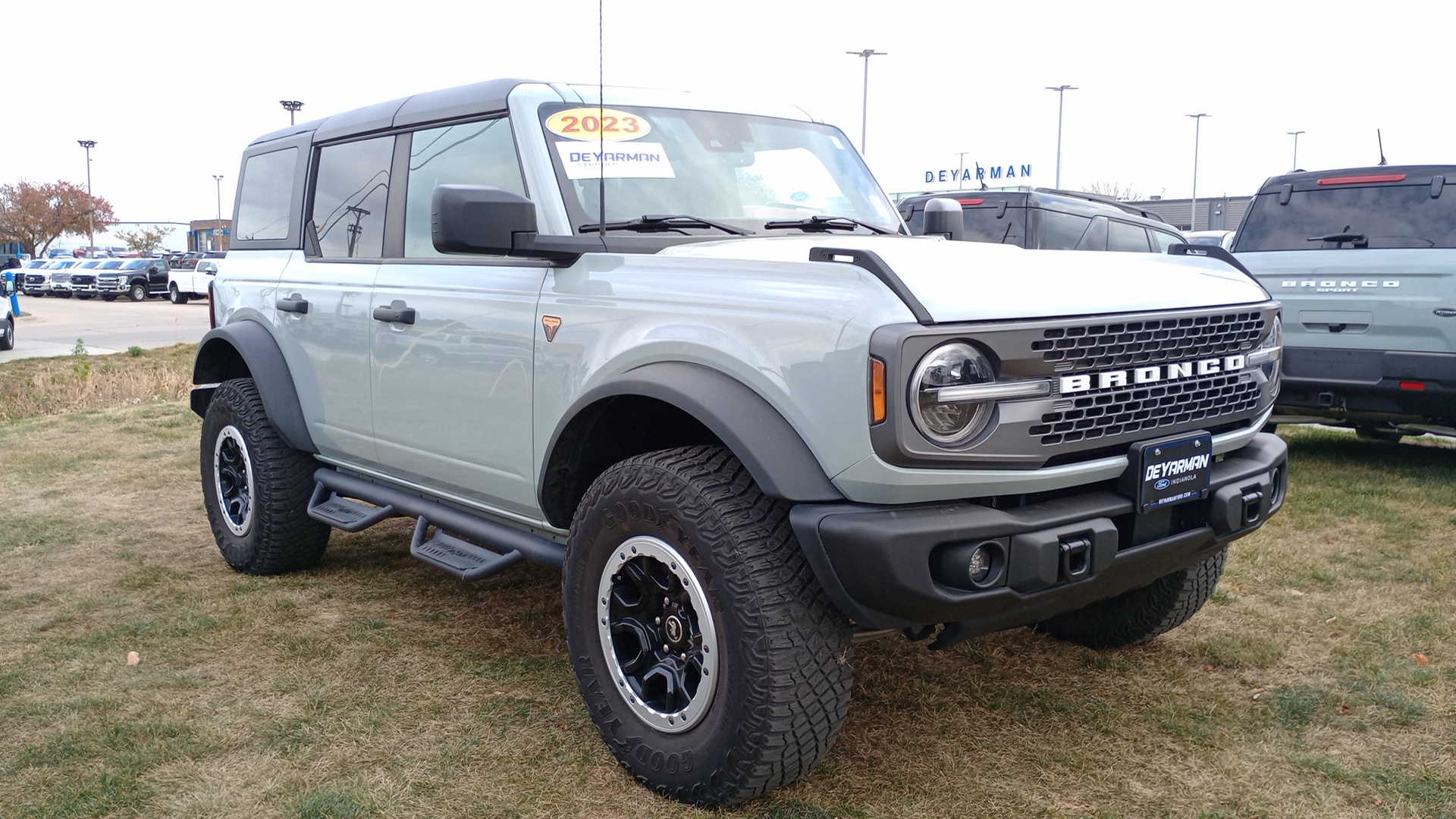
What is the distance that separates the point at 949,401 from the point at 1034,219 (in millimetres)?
8189

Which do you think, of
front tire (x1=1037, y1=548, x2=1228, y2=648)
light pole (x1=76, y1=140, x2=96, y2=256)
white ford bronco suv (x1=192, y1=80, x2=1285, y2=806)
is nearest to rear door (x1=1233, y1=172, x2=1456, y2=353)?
front tire (x1=1037, y1=548, x2=1228, y2=648)

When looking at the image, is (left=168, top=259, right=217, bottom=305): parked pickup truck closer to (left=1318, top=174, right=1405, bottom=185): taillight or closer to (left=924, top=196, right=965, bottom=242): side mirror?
Result: (left=1318, top=174, right=1405, bottom=185): taillight

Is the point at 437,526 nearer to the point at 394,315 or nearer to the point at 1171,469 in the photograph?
the point at 394,315

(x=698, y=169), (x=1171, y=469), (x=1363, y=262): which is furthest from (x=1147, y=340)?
(x=1363, y=262)

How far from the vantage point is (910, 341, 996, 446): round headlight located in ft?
8.43

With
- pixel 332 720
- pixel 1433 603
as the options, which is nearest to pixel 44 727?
pixel 332 720

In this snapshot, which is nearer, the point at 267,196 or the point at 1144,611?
the point at 1144,611

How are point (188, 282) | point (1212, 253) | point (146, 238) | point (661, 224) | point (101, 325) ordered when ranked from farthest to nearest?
point (146, 238) → point (188, 282) → point (101, 325) → point (1212, 253) → point (661, 224)

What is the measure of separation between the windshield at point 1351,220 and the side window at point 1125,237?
11.8ft

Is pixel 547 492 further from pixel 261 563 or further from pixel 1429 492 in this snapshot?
pixel 1429 492

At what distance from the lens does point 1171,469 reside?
2965mm

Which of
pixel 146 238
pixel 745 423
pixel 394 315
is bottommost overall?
pixel 745 423

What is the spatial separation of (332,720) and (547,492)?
1005 mm

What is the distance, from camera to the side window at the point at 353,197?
4.54 m
